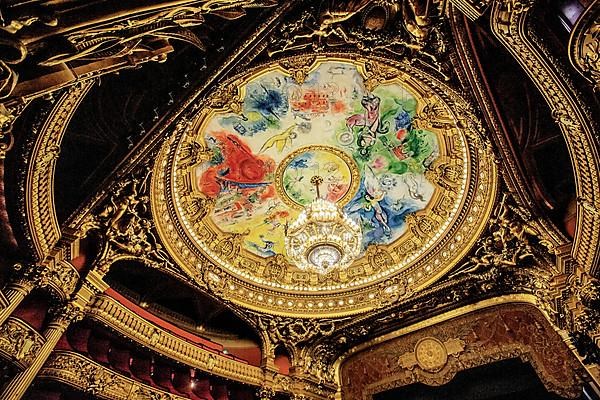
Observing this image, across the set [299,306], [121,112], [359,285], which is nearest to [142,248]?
[121,112]

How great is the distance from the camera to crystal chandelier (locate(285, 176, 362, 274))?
7285 mm

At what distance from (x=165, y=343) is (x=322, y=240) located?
3.02 metres

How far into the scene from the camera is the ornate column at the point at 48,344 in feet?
15.8

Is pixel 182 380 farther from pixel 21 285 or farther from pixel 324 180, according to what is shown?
pixel 324 180

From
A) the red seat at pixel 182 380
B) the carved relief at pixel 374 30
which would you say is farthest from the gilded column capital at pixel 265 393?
the carved relief at pixel 374 30

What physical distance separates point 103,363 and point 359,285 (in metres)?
5.00

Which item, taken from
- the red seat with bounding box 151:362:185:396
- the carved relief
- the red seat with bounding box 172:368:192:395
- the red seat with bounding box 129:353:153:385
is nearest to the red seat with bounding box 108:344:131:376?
the red seat with bounding box 129:353:153:385

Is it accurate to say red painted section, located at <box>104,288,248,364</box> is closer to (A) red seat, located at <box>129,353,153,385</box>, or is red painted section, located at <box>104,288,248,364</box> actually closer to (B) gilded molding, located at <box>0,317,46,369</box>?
(A) red seat, located at <box>129,353,153,385</box>

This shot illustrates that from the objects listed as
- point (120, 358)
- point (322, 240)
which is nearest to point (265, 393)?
point (120, 358)

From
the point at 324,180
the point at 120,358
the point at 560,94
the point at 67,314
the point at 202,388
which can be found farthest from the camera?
the point at 324,180

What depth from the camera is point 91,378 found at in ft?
19.8

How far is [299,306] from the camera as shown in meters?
9.33

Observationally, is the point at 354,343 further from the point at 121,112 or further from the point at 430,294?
the point at 121,112

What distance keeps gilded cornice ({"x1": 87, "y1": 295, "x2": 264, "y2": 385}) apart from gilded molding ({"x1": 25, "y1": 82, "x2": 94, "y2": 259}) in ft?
4.65
